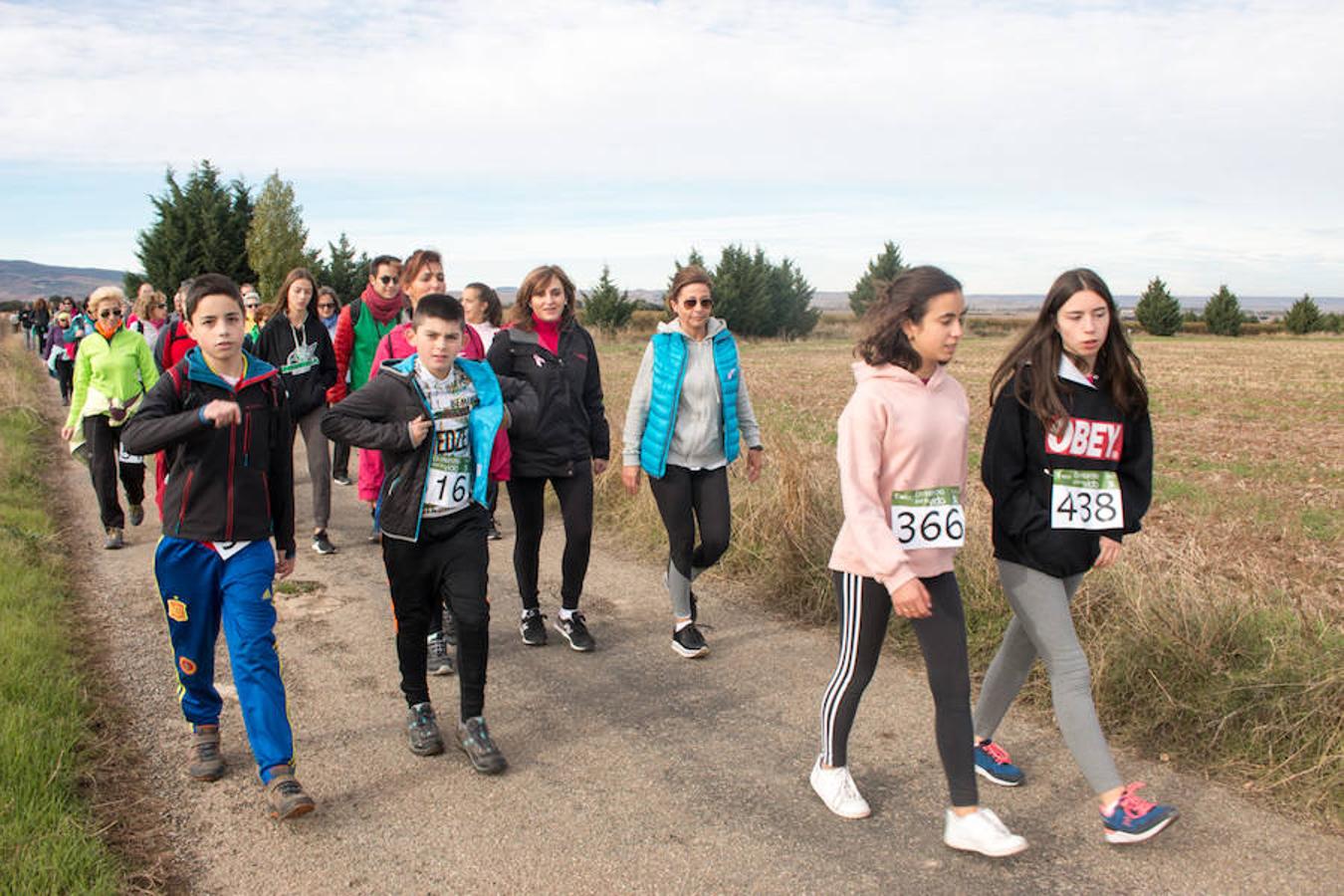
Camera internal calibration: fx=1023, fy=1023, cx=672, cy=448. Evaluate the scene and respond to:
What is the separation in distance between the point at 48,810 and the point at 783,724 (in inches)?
113

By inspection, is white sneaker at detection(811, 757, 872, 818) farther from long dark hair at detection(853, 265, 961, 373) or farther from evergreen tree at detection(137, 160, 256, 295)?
evergreen tree at detection(137, 160, 256, 295)

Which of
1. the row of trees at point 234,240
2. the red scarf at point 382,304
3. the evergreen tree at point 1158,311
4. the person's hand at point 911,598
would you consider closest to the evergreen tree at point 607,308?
the row of trees at point 234,240

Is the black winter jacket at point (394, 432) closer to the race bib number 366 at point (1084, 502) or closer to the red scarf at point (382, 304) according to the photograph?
the race bib number 366 at point (1084, 502)

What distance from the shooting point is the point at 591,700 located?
4938mm

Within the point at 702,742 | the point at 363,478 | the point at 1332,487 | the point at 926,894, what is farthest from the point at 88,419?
the point at 1332,487

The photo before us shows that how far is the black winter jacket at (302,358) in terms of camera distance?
7.94m

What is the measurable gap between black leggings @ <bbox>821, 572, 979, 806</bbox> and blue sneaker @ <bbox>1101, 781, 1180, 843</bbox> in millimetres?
463

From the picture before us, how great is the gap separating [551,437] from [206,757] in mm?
2312

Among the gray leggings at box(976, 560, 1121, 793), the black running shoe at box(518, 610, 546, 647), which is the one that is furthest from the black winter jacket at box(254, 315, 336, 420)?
the gray leggings at box(976, 560, 1121, 793)

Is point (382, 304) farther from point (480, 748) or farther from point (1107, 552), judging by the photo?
point (1107, 552)

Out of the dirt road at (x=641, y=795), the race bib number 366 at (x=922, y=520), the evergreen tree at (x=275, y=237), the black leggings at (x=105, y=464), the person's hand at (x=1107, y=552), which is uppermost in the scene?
the evergreen tree at (x=275, y=237)

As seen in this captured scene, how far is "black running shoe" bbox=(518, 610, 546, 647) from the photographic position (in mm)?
5758

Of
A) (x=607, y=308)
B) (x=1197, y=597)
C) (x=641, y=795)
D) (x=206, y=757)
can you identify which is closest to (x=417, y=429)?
(x=206, y=757)

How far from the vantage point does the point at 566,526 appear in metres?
5.80
